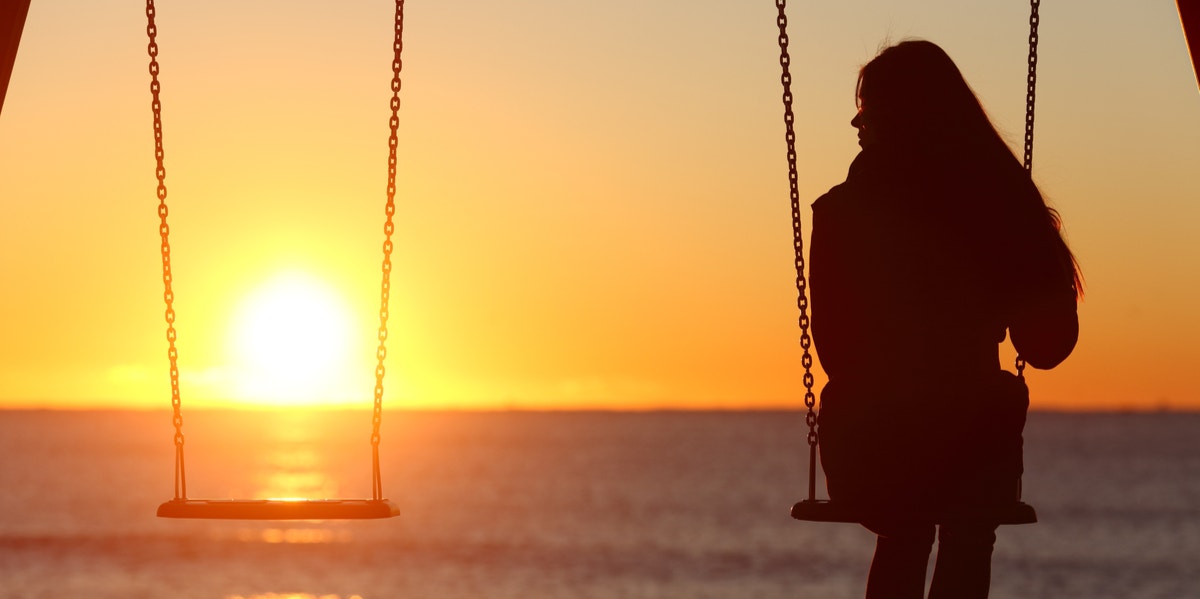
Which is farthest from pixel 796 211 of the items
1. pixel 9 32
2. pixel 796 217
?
pixel 9 32

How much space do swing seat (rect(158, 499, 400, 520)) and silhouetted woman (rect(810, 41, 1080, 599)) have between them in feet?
5.48

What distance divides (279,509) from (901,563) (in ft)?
7.30

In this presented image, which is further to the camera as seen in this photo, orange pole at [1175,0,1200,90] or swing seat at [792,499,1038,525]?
orange pole at [1175,0,1200,90]

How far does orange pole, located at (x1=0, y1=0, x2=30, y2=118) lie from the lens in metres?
6.24

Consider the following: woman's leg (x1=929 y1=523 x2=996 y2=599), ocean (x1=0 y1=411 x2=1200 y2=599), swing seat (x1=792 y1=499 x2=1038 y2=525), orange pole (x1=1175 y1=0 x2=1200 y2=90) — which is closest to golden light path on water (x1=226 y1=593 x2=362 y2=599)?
ocean (x1=0 y1=411 x2=1200 y2=599)

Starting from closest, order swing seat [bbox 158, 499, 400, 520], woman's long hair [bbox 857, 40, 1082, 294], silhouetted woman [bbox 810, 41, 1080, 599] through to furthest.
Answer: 1. silhouetted woman [bbox 810, 41, 1080, 599]
2. woman's long hair [bbox 857, 40, 1082, 294]
3. swing seat [bbox 158, 499, 400, 520]

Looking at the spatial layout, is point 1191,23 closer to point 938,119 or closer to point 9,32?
point 938,119

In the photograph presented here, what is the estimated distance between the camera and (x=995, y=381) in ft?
15.8

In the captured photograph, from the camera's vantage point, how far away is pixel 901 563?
5.05m

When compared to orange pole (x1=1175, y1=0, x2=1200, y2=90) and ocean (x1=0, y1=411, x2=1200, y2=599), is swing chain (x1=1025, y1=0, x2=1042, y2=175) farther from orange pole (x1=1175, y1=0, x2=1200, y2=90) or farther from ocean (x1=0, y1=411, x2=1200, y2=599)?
ocean (x1=0, y1=411, x2=1200, y2=599)

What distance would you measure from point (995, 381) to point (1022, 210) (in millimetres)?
506

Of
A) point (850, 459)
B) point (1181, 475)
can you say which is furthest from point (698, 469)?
point (850, 459)

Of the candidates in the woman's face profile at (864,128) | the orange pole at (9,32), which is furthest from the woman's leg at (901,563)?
the orange pole at (9,32)

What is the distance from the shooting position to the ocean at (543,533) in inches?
1394
